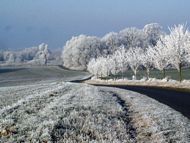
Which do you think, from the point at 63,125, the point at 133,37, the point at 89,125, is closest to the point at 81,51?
the point at 133,37

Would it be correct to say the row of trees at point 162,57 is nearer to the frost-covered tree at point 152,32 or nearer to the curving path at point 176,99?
the curving path at point 176,99

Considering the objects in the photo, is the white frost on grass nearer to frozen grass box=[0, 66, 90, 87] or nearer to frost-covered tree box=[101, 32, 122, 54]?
frozen grass box=[0, 66, 90, 87]

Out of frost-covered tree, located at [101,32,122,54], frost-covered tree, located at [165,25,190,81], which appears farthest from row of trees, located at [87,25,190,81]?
frost-covered tree, located at [101,32,122,54]

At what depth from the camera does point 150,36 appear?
178 metres

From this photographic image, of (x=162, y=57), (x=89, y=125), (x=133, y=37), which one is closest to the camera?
(x=89, y=125)

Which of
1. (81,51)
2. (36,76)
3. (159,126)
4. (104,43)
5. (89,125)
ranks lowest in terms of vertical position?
(159,126)

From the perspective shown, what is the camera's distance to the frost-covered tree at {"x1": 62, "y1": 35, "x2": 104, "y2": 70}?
17175 cm

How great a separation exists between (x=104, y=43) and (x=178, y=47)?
11969 centimetres

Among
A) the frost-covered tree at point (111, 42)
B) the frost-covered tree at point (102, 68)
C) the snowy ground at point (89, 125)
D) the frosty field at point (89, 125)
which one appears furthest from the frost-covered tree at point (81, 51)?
the snowy ground at point (89, 125)

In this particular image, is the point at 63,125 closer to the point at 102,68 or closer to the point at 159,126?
the point at 159,126

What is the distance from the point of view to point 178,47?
61375mm

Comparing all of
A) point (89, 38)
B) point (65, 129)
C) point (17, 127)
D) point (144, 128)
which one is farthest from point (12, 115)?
point (89, 38)

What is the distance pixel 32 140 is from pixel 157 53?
68.1 meters

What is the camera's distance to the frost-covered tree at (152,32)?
175250mm
